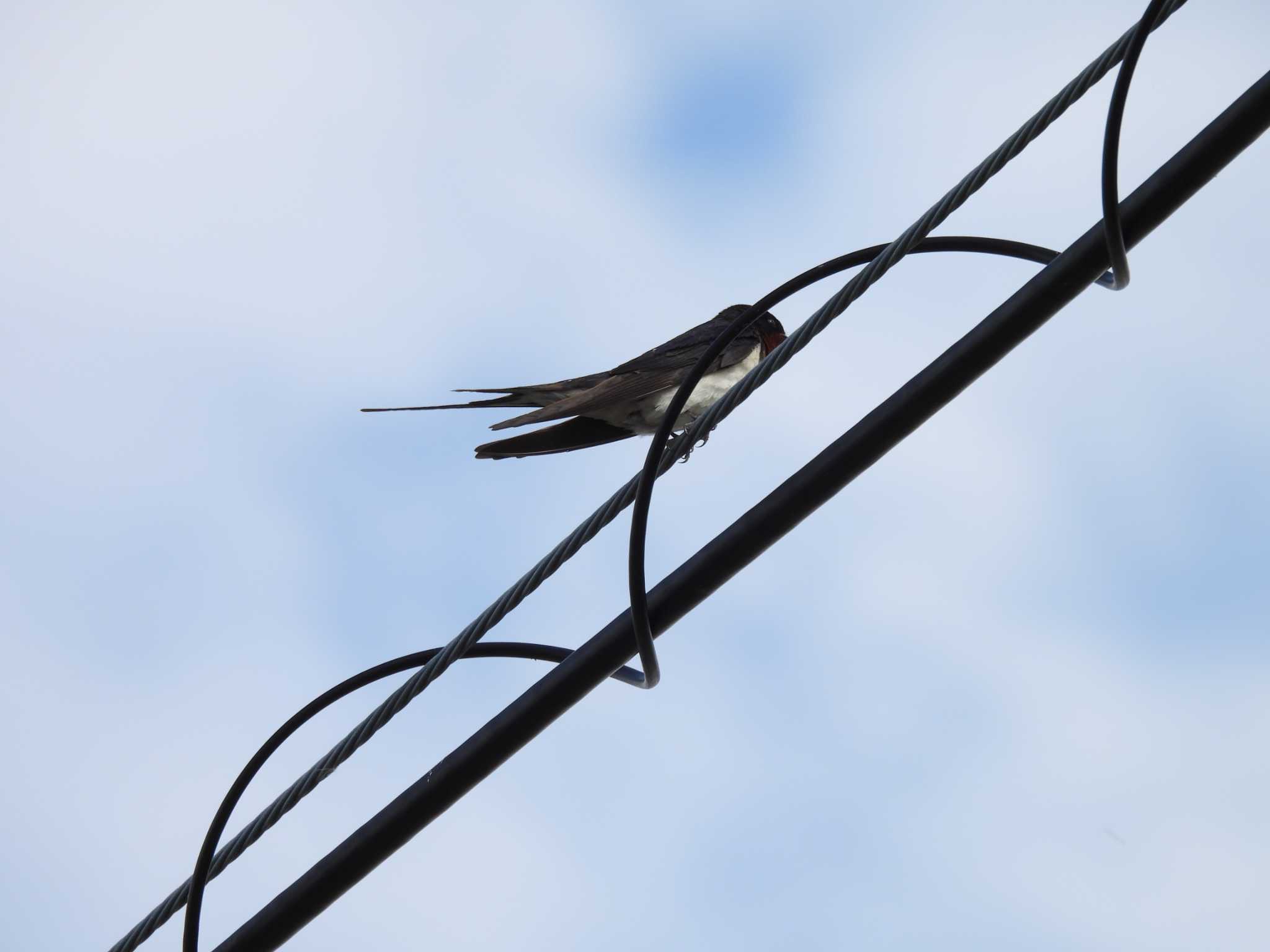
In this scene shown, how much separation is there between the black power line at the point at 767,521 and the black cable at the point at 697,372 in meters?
0.04

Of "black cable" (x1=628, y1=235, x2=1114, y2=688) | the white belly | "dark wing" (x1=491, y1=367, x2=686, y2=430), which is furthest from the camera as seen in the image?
the white belly

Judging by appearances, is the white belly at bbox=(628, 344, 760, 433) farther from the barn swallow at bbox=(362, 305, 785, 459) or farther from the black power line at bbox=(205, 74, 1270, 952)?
the black power line at bbox=(205, 74, 1270, 952)

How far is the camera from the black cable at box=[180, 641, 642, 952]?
3049mm

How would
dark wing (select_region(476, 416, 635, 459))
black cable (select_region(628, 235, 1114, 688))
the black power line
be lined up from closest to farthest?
the black power line
black cable (select_region(628, 235, 1114, 688))
dark wing (select_region(476, 416, 635, 459))

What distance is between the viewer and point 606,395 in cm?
608

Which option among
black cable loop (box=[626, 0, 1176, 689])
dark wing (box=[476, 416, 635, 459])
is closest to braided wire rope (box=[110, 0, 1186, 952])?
black cable loop (box=[626, 0, 1176, 689])

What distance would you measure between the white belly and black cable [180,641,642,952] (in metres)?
3.16

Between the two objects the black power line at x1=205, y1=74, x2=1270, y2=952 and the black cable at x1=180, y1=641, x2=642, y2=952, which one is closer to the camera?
the black power line at x1=205, y1=74, x2=1270, y2=952

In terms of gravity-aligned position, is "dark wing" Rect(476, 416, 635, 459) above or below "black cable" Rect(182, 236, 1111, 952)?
below

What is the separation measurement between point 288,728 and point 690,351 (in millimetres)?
4065

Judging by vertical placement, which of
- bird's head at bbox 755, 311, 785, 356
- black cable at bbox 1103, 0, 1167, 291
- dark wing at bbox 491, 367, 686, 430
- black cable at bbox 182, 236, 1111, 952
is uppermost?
black cable at bbox 1103, 0, 1167, 291

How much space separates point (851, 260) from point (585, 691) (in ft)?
3.75

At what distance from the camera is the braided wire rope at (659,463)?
2.51 metres

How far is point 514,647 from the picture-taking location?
3074mm
